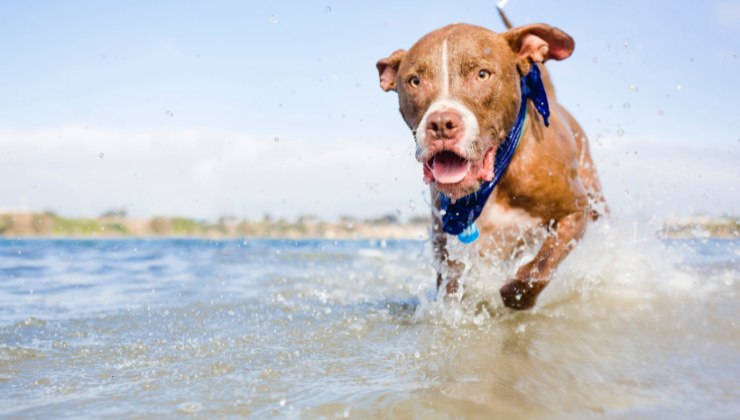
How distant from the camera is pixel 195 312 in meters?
5.25

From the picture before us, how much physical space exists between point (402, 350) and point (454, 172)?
1021 millimetres

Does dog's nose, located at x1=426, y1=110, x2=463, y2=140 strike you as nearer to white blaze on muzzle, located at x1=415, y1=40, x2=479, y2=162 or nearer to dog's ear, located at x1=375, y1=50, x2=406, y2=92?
white blaze on muzzle, located at x1=415, y1=40, x2=479, y2=162

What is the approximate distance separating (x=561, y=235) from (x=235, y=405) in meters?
2.69

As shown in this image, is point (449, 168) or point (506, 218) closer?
point (449, 168)

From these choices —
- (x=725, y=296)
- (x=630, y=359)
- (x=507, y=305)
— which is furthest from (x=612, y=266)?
(x=630, y=359)

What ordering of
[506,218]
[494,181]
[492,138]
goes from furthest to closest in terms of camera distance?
[506,218]
[494,181]
[492,138]

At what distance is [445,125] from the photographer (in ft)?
11.2

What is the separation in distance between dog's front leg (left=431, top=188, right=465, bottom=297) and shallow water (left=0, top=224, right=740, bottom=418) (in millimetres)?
131

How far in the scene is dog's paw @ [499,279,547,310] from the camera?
4156 millimetres

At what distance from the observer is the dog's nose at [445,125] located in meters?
3.42

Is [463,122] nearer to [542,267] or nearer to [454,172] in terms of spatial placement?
[454,172]

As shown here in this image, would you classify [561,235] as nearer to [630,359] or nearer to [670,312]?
[670,312]

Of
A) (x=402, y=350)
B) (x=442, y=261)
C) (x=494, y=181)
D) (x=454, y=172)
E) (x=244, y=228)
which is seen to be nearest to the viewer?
(x=402, y=350)

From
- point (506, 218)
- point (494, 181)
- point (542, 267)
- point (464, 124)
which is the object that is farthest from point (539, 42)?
point (542, 267)
